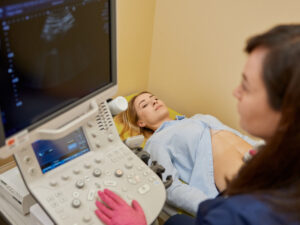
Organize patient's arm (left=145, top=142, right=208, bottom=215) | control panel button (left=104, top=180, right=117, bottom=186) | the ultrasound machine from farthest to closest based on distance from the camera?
patient's arm (left=145, top=142, right=208, bottom=215) < control panel button (left=104, top=180, right=117, bottom=186) < the ultrasound machine

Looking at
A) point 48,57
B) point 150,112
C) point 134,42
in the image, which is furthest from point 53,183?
point 134,42

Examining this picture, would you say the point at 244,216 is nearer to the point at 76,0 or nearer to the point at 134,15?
the point at 76,0

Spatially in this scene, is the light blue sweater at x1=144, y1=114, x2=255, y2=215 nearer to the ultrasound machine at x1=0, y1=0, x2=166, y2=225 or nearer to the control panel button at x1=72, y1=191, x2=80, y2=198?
the ultrasound machine at x1=0, y1=0, x2=166, y2=225

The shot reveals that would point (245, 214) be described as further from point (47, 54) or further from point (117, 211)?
point (47, 54)

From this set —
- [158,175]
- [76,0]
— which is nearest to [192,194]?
[158,175]

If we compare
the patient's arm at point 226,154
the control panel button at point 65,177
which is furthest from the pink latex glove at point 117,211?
the patient's arm at point 226,154

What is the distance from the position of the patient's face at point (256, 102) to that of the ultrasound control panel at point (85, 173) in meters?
0.46

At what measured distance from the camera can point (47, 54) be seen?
2.81 ft

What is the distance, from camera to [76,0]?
88 cm

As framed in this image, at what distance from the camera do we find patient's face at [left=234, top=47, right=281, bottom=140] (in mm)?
750

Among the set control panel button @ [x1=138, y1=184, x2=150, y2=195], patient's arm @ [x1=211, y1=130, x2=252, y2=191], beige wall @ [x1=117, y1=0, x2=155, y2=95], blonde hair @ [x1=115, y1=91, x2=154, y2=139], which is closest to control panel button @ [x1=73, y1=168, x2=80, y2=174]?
control panel button @ [x1=138, y1=184, x2=150, y2=195]

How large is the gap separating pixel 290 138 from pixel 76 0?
655mm

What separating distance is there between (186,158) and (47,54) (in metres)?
1.06

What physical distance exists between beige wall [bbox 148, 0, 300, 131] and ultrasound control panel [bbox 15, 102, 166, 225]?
107 cm
